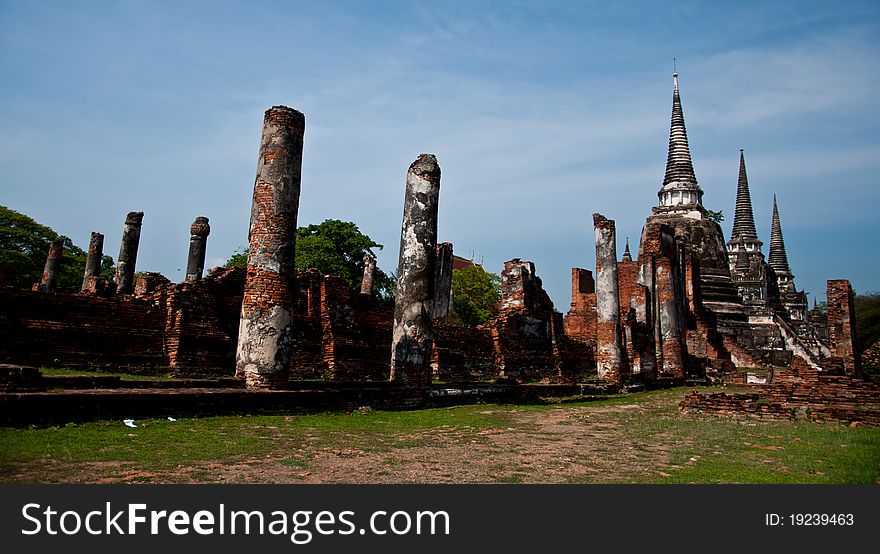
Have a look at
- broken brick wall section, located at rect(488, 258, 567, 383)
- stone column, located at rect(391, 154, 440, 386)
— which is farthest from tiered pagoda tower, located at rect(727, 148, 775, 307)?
stone column, located at rect(391, 154, 440, 386)

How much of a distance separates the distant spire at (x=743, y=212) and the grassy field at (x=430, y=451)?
5609cm

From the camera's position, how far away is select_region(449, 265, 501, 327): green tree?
44.6 m

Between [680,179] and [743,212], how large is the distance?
1374 centimetres

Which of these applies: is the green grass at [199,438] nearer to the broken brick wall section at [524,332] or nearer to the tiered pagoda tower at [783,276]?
the broken brick wall section at [524,332]

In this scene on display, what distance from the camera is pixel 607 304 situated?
19531 mm

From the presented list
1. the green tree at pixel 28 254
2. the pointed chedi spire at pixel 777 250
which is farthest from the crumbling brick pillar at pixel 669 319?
the pointed chedi spire at pixel 777 250

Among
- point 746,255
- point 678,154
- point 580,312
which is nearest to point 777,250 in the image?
point 746,255

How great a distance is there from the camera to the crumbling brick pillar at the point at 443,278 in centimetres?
2548

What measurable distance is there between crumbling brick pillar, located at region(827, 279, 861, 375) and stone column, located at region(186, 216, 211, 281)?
20.3 m

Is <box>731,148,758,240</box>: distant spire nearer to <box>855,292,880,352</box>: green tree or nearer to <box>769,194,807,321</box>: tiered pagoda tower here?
<box>769,194,807,321</box>: tiered pagoda tower

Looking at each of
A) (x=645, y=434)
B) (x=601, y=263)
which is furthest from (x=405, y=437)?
(x=601, y=263)

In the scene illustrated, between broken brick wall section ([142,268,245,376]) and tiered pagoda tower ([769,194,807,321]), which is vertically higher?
tiered pagoda tower ([769,194,807,321])

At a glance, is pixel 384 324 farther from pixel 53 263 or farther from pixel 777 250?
pixel 777 250
